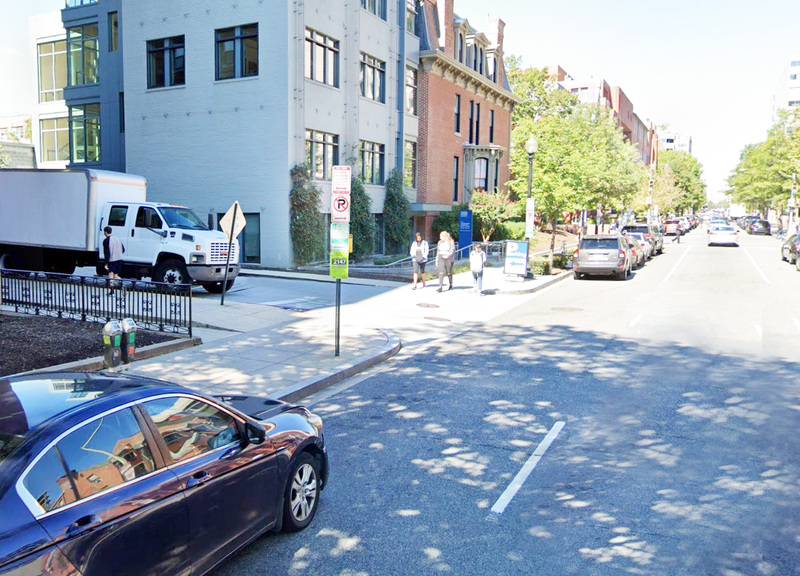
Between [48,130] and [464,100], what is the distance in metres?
23.6

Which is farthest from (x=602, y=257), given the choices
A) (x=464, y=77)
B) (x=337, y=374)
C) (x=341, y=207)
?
(x=337, y=374)

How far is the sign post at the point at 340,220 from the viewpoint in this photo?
11125 millimetres

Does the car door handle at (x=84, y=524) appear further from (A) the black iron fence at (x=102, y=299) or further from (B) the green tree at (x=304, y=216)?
(B) the green tree at (x=304, y=216)

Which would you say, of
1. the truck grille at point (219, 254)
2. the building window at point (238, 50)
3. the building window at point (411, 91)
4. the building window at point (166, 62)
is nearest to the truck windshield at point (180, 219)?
the truck grille at point (219, 254)

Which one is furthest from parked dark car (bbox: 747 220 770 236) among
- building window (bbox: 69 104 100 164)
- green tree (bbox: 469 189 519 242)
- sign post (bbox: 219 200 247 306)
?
sign post (bbox: 219 200 247 306)

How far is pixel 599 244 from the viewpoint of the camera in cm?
2652

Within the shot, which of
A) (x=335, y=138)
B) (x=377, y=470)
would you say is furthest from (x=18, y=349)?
(x=335, y=138)

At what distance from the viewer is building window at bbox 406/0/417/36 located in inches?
1347

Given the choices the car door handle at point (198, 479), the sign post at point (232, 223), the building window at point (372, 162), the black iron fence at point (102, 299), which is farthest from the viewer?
the building window at point (372, 162)

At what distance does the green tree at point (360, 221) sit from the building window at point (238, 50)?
6.25m

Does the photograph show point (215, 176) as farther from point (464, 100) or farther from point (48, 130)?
point (464, 100)

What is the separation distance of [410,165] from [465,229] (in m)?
5.34

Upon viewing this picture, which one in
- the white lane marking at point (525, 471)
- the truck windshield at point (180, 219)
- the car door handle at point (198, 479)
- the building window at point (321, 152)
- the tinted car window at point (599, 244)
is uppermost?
the building window at point (321, 152)

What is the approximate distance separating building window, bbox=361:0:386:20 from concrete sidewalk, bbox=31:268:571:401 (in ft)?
54.2
